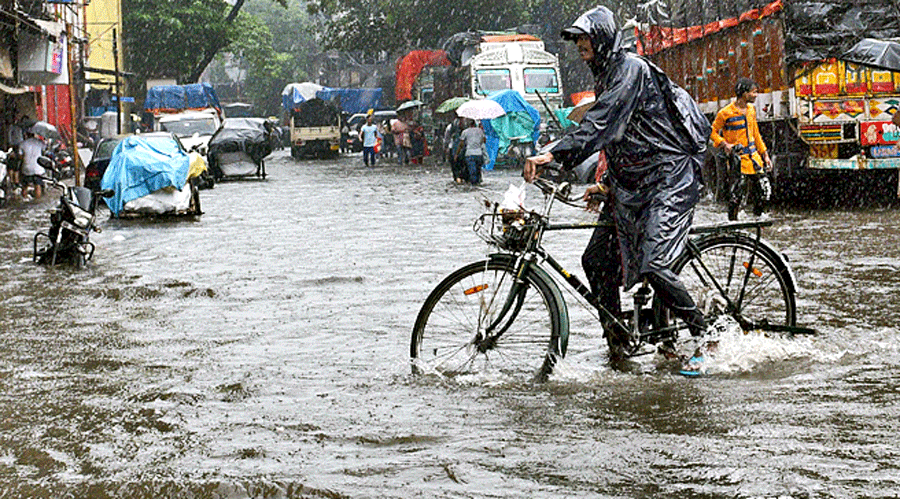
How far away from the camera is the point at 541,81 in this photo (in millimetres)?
34188

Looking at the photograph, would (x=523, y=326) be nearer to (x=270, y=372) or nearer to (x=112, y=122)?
(x=270, y=372)

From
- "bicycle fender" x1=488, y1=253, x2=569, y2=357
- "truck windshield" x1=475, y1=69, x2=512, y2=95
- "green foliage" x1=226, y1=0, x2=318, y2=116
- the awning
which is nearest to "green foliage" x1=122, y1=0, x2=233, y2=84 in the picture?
"green foliage" x1=226, y1=0, x2=318, y2=116

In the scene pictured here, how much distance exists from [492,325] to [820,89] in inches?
399

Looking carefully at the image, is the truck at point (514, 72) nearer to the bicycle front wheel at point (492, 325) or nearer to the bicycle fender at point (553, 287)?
the bicycle front wheel at point (492, 325)

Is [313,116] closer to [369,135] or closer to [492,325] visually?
[369,135]

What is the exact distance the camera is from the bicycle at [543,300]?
18.8 feet

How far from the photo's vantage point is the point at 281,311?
8484 millimetres

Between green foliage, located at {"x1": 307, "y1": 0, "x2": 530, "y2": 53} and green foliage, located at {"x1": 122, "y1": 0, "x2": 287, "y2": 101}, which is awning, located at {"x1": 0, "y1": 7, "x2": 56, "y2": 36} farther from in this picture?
green foliage, located at {"x1": 122, "y1": 0, "x2": 287, "y2": 101}

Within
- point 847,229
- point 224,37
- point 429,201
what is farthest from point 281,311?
point 224,37

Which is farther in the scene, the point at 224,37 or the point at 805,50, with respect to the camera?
the point at 224,37

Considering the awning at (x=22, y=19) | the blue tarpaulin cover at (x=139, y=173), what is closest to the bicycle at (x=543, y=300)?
the blue tarpaulin cover at (x=139, y=173)

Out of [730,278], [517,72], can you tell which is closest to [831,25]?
[730,278]

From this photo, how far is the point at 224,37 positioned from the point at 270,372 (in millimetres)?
48244

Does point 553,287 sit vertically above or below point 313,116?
below
